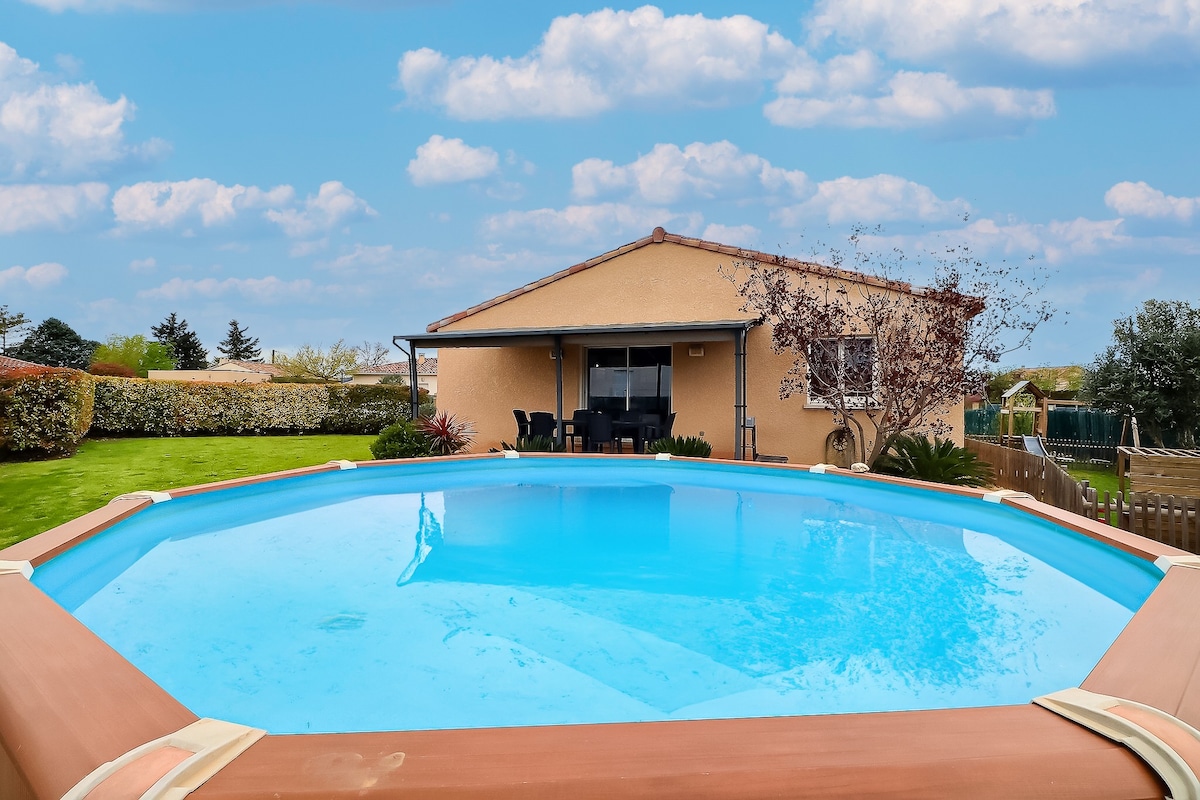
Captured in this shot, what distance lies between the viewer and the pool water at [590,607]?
3.80 meters

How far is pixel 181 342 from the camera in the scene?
68.5 metres

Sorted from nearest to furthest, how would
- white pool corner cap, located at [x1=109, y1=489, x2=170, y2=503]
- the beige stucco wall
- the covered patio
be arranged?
white pool corner cap, located at [x1=109, y1=489, x2=170, y2=503] → the covered patio → the beige stucco wall

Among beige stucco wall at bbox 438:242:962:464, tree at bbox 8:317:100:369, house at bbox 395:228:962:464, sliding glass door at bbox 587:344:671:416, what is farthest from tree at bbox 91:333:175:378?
sliding glass door at bbox 587:344:671:416

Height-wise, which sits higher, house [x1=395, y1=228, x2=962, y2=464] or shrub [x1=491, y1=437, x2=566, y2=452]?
house [x1=395, y1=228, x2=962, y2=464]

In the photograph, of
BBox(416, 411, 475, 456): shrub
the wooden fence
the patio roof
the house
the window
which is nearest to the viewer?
the wooden fence

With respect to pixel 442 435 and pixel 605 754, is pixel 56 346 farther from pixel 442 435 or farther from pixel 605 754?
pixel 605 754

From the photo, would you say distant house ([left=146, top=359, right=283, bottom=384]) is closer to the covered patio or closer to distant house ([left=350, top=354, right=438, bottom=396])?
distant house ([left=350, top=354, right=438, bottom=396])

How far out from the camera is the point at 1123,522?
8.32 meters

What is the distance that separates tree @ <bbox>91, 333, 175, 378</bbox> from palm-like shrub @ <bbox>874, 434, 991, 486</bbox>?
210 feet

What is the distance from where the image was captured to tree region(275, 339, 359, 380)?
43562mm

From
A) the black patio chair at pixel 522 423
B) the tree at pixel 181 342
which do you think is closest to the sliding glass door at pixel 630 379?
the black patio chair at pixel 522 423

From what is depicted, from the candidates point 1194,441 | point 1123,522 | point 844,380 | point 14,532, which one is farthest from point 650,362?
point 1194,441

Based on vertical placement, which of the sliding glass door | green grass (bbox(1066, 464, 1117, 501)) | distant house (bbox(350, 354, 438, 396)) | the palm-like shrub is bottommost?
green grass (bbox(1066, 464, 1117, 501))

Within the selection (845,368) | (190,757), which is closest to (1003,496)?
(845,368)
